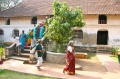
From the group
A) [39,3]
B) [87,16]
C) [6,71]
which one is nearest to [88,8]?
[87,16]

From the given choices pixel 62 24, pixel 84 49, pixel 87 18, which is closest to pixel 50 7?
pixel 87 18

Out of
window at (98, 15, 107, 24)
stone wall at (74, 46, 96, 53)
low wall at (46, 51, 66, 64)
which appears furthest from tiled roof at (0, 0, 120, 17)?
low wall at (46, 51, 66, 64)

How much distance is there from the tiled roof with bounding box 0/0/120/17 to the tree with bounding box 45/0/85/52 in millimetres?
6815

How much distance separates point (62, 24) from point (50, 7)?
9.90 m

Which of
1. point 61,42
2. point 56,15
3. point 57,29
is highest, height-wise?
point 56,15

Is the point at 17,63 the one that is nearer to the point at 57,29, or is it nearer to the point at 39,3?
the point at 57,29

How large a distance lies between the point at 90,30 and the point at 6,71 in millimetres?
12425

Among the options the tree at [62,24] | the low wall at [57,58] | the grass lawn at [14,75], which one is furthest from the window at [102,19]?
the grass lawn at [14,75]

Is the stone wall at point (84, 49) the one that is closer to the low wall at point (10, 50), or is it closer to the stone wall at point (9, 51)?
the low wall at point (10, 50)

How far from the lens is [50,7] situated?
72.1 feet

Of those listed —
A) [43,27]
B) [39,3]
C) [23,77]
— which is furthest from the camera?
Answer: [39,3]

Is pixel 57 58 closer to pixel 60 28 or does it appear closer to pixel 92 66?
pixel 60 28

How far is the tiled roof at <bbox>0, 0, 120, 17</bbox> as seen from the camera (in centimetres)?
1964

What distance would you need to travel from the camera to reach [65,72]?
9859 mm
